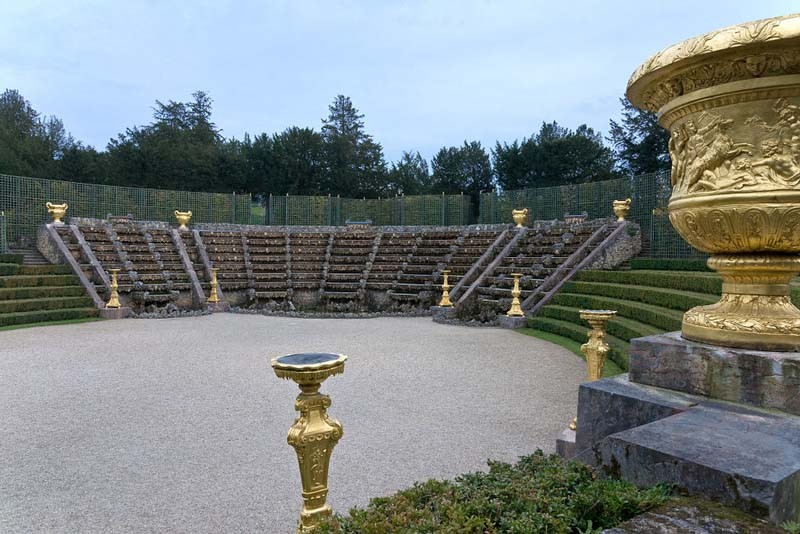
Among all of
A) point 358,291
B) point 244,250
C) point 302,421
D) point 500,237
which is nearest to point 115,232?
point 244,250

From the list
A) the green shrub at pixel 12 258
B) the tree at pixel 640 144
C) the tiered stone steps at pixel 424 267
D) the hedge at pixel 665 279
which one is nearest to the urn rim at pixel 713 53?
the hedge at pixel 665 279

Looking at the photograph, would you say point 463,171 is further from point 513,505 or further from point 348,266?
point 513,505

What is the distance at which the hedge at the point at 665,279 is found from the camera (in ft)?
31.7

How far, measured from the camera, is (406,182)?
43875mm

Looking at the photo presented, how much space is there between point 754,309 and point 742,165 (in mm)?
884

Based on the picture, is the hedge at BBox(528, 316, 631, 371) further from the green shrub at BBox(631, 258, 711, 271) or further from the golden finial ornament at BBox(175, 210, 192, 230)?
the golden finial ornament at BBox(175, 210, 192, 230)

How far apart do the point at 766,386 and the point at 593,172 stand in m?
38.1

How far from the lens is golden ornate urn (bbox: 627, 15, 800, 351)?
2750 mm

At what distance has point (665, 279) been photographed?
11.3m

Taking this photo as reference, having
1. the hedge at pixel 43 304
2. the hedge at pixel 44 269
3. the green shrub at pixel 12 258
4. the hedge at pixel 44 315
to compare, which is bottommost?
the hedge at pixel 44 315

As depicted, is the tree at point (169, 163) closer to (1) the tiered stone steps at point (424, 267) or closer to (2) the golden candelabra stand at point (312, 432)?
(1) the tiered stone steps at point (424, 267)

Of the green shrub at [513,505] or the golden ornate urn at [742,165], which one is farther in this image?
the golden ornate urn at [742,165]

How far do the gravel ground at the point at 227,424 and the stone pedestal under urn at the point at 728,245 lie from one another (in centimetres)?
202

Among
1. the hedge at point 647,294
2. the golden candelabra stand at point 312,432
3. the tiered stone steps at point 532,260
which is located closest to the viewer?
the golden candelabra stand at point 312,432
